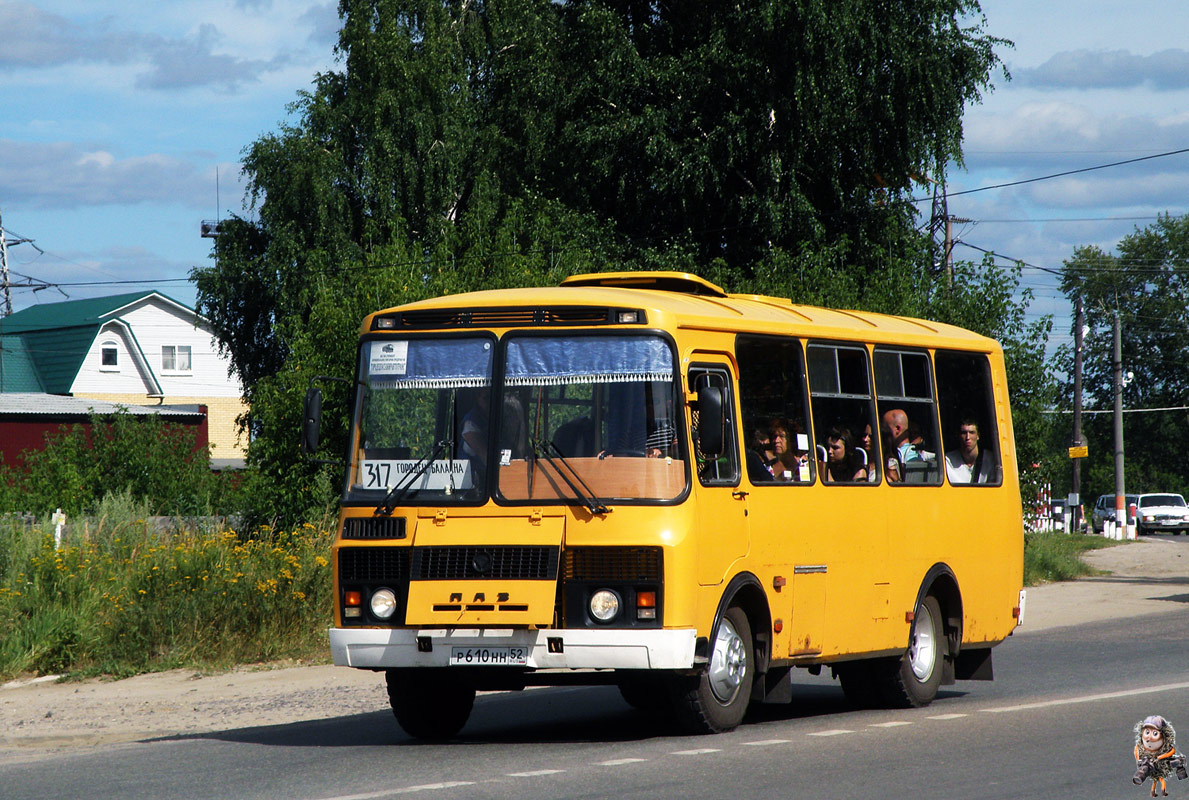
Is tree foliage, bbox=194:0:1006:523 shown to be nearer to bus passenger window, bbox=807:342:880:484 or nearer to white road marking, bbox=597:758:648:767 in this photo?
bus passenger window, bbox=807:342:880:484

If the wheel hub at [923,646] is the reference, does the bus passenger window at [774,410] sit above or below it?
above

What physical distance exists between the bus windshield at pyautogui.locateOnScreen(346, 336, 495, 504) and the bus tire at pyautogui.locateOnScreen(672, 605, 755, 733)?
5.95 feet

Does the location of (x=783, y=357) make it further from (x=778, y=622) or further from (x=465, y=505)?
(x=465, y=505)

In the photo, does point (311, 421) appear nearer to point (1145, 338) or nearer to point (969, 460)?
point (969, 460)

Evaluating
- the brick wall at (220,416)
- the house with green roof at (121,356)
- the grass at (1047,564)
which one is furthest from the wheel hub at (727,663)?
the brick wall at (220,416)

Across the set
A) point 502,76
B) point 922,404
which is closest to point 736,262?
point 502,76

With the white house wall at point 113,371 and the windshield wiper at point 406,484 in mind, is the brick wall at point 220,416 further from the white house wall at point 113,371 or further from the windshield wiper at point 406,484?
the windshield wiper at point 406,484

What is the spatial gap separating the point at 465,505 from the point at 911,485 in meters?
4.30

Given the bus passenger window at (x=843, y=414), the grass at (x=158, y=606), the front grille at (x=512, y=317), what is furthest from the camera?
the grass at (x=158, y=606)

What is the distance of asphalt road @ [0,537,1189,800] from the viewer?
27.6ft

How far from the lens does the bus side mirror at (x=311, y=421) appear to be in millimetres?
10500

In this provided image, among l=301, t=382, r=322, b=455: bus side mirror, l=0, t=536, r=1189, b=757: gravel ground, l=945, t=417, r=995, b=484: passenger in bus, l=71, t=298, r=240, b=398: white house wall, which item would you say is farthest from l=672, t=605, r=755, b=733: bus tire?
l=71, t=298, r=240, b=398: white house wall

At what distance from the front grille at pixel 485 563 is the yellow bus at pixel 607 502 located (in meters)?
0.01

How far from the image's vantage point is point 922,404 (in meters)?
13.2
